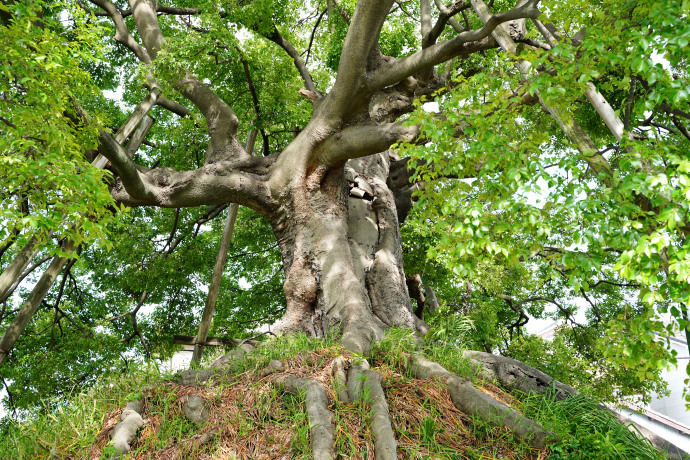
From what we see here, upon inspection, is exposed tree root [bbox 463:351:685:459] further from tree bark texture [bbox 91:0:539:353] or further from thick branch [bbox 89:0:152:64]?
thick branch [bbox 89:0:152:64]

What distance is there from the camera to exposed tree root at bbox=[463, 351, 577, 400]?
4324mm

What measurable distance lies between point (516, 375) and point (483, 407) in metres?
1.07

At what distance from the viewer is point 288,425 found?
3.56 m

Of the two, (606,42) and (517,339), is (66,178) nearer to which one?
(606,42)

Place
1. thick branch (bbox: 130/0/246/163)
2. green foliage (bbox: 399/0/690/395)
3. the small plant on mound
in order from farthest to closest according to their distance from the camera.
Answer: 1. thick branch (bbox: 130/0/246/163)
2. the small plant on mound
3. green foliage (bbox: 399/0/690/395)

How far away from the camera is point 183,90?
7781 millimetres

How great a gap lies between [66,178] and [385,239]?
479 cm

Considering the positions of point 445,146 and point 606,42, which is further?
point 445,146

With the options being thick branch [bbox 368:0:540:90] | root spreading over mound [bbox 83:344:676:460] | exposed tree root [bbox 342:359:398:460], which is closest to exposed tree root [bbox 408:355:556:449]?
root spreading over mound [bbox 83:344:676:460]

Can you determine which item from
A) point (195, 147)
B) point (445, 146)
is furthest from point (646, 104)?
point (195, 147)

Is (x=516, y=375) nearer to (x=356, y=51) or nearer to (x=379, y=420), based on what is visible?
(x=379, y=420)

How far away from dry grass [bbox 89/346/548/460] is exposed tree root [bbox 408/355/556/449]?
65 mm

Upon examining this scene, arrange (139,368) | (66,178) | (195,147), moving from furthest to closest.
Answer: (195,147), (139,368), (66,178)

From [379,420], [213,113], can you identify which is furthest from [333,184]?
[379,420]
